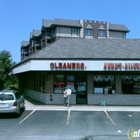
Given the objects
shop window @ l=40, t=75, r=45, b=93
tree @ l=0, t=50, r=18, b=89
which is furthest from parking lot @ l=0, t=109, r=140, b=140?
tree @ l=0, t=50, r=18, b=89

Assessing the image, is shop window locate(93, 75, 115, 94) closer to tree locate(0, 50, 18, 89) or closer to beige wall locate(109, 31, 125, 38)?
tree locate(0, 50, 18, 89)

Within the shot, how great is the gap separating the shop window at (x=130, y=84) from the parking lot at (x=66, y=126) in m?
5.93

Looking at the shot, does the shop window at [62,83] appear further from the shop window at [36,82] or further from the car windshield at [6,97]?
the car windshield at [6,97]

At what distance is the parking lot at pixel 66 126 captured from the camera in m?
10.1

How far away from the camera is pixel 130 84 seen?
68.8ft

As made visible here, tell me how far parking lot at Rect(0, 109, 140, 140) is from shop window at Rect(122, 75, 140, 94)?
5.93m

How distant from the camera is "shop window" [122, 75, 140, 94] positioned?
20891 mm

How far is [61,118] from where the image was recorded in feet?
47.3

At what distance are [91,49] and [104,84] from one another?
3.80 metres

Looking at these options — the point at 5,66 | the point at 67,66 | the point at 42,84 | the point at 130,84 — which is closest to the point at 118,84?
the point at 130,84

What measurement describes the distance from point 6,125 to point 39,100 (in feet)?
37.7

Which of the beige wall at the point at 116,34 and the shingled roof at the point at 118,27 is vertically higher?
the shingled roof at the point at 118,27


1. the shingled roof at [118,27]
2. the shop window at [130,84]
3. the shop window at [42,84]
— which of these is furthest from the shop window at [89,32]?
the shop window at [130,84]

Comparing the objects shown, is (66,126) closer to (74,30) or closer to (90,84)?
(90,84)
